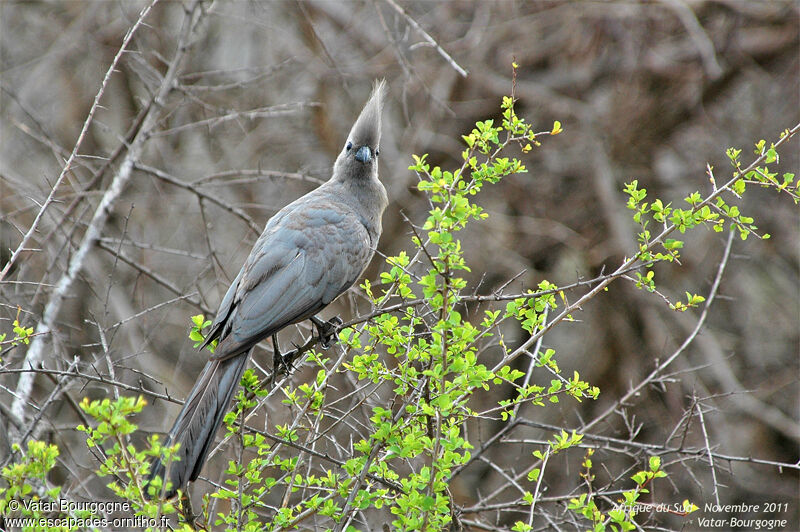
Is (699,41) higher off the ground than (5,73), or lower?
higher

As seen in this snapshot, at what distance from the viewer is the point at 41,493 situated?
123 inches

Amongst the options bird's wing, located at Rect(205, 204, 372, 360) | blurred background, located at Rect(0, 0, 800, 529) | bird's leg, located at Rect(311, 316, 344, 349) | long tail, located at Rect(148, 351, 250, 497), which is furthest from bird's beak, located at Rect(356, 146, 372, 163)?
blurred background, located at Rect(0, 0, 800, 529)

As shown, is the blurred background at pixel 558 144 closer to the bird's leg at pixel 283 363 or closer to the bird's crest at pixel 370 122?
the bird's crest at pixel 370 122

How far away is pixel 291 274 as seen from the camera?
161 inches

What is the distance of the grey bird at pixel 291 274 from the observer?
3.22 m

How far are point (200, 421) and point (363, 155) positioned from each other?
219 cm

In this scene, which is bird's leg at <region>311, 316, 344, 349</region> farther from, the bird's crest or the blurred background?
the blurred background

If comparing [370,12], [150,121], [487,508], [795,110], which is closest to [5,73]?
[370,12]

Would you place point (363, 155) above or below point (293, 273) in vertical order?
above

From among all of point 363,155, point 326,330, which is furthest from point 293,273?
point 363,155

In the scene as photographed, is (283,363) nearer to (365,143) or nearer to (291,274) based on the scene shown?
(291,274)


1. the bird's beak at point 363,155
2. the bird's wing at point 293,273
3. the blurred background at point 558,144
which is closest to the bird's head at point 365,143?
the bird's beak at point 363,155

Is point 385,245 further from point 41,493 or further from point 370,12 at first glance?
point 41,493

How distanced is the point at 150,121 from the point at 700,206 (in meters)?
3.07
